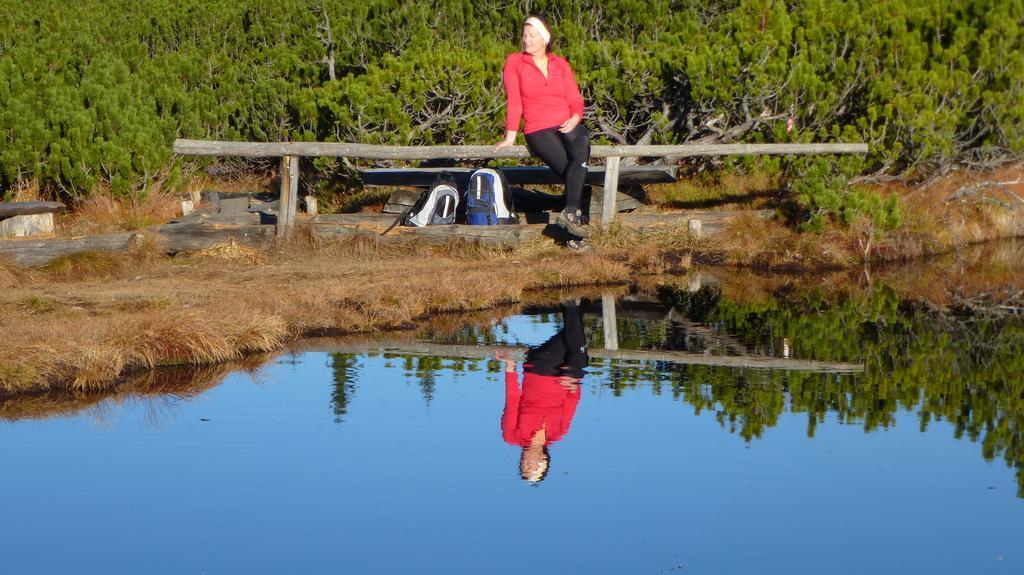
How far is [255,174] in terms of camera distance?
24.0 metres

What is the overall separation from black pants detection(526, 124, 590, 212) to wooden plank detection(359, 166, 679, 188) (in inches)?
45.5

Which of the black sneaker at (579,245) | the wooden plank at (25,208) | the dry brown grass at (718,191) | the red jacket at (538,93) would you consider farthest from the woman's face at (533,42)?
the wooden plank at (25,208)

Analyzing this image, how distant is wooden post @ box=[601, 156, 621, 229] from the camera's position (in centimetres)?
1681

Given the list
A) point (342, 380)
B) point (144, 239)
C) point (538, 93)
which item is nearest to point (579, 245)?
point (538, 93)

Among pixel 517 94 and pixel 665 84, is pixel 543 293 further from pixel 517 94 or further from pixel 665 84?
pixel 665 84

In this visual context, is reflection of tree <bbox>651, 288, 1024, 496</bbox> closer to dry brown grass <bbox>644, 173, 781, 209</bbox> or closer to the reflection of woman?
the reflection of woman

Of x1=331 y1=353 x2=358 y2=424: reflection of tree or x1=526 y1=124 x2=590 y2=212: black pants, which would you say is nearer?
x1=331 y1=353 x2=358 y2=424: reflection of tree

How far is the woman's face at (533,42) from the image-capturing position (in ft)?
49.8

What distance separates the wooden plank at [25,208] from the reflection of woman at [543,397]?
7.29 metres

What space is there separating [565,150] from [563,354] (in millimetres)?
5478

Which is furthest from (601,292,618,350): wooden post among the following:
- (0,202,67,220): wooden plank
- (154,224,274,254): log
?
(0,202,67,220): wooden plank

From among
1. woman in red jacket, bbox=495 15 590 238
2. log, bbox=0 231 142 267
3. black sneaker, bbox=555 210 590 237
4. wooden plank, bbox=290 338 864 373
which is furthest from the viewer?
black sneaker, bbox=555 210 590 237

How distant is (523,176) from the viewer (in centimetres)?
1794

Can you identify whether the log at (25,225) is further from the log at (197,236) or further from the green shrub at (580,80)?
the green shrub at (580,80)
